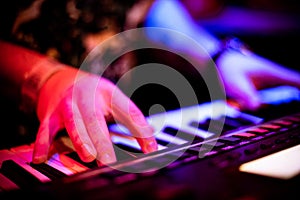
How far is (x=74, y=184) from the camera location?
18.3 inches

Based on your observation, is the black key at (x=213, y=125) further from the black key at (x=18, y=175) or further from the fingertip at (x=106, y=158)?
the black key at (x=18, y=175)

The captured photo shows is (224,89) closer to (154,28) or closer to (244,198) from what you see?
(154,28)

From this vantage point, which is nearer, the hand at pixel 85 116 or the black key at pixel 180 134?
the hand at pixel 85 116

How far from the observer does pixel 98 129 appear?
0.74 metres

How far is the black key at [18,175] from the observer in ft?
1.90

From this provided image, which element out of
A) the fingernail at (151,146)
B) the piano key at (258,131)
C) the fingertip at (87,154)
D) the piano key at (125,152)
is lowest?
the fingertip at (87,154)

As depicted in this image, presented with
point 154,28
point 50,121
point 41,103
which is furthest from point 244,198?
point 154,28

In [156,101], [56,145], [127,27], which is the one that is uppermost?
[127,27]

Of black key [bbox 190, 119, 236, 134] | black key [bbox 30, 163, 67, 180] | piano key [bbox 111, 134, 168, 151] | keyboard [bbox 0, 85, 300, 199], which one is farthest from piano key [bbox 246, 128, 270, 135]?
black key [bbox 30, 163, 67, 180]

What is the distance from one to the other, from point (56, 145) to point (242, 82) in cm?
87

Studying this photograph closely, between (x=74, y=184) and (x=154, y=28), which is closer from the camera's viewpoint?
(x=74, y=184)

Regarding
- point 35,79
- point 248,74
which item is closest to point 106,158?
point 35,79

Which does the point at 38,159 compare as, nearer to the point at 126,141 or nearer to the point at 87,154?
the point at 87,154

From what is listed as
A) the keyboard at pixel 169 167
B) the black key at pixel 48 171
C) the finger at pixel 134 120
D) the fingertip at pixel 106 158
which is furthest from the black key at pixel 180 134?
the black key at pixel 48 171
